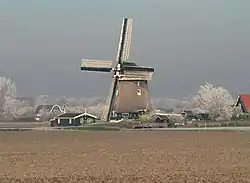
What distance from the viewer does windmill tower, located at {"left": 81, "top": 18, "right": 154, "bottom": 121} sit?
8588cm

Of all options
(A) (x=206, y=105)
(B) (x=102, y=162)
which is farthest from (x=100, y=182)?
(A) (x=206, y=105)

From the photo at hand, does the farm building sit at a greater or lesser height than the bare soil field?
greater

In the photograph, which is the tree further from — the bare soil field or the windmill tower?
the bare soil field

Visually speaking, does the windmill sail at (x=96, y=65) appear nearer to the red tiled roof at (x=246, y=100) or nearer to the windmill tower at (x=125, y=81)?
the windmill tower at (x=125, y=81)

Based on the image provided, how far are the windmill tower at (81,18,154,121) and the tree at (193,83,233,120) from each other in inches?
644

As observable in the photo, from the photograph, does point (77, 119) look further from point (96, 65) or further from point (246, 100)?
point (246, 100)

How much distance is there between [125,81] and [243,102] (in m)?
30.1

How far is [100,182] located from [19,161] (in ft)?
31.6

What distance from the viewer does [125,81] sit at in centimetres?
8631

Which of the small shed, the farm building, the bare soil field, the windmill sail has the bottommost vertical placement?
the bare soil field

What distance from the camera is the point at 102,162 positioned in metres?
25.5

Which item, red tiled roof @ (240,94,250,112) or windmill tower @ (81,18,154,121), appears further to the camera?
red tiled roof @ (240,94,250,112)

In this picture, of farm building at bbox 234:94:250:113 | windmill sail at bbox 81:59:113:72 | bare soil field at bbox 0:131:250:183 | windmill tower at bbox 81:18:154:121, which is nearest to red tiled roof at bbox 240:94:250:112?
farm building at bbox 234:94:250:113

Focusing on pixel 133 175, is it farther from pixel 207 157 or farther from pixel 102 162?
pixel 207 157
